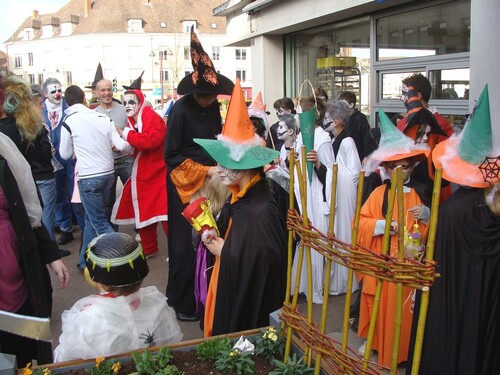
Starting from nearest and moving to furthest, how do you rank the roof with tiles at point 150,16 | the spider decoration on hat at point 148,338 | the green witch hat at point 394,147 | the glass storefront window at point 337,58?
the spider decoration on hat at point 148,338 → the green witch hat at point 394,147 → the glass storefront window at point 337,58 → the roof with tiles at point 150,16

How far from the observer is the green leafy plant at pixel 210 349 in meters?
2.06

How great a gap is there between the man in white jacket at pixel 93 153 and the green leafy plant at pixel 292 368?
4143mm

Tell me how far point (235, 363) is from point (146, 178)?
4.29m

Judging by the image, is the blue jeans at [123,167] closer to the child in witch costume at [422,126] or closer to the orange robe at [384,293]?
the child in witch costume at [422,126]

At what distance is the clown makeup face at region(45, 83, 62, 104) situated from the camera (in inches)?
283

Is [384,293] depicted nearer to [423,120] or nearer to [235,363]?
[423,120]

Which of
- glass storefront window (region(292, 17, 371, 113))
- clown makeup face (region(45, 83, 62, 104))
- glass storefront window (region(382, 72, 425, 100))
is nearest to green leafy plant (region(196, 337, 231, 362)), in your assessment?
clown makeup face (region(45, 83, 62, 104))

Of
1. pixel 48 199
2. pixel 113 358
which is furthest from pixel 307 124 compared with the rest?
pixel 48 199

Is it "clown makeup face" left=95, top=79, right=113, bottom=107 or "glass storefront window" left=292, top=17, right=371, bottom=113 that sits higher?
"glass storefront window" left=292, top=17, right=371, bottom=113

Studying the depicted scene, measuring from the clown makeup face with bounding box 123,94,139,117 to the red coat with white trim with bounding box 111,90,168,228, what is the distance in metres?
0.05

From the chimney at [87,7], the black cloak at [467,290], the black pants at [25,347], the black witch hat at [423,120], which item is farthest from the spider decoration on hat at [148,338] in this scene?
the chimney at [87,7]

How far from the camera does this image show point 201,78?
401cm

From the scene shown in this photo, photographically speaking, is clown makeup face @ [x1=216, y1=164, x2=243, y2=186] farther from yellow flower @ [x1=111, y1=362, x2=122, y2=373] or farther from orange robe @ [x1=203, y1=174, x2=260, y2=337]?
yellow flower @ [x1=111, y1=362, x2=122, y2=373]

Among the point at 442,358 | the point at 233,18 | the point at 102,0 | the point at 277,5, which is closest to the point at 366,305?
the point at 442,358
